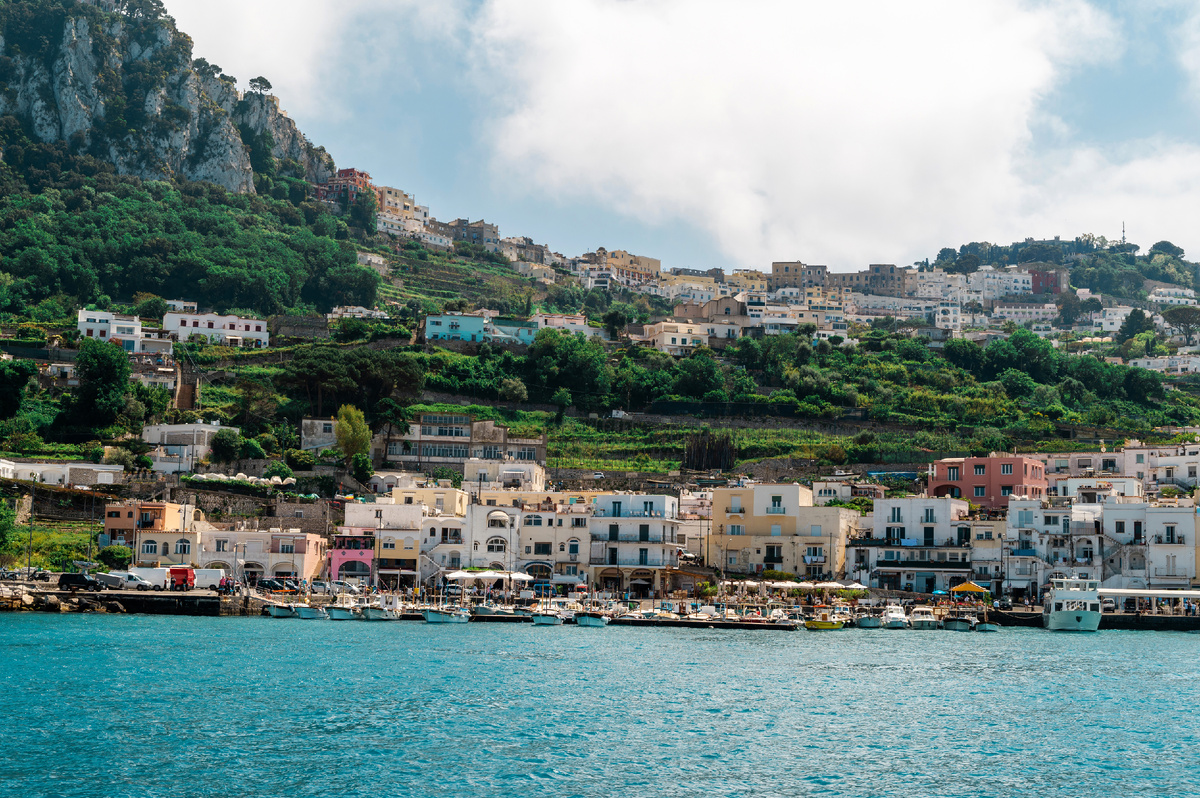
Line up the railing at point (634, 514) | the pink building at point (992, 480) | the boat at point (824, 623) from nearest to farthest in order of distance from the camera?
the boat at point (824, 623), the railing at point (634, 514), the pink building at point (992, 480)

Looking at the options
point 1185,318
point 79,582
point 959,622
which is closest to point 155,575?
point 79,582

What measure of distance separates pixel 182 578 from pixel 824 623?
103ft

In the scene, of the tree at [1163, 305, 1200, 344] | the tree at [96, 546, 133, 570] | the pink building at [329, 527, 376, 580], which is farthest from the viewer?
the tree at [1163, 305, 1200, 344]

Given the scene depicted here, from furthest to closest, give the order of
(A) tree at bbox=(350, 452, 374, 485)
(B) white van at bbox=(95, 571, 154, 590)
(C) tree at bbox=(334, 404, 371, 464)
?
(C) tree at bbox=(334, 404, 371, 464) < (A) tree at bbox=(350, 452, 374, 485) < (B) white van at bbox=(95, 571, 154, 590)

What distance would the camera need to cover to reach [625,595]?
227 ft

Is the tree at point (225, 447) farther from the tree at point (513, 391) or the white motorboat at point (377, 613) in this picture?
the white motorboat at point (377, 613)

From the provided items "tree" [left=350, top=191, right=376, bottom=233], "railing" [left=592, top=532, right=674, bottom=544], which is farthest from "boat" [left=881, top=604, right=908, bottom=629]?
"tree" [left=350, top=191, right=376, bottom=233]

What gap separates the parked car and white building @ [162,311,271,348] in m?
52.2

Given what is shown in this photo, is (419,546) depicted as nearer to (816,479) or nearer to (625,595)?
(625,595)

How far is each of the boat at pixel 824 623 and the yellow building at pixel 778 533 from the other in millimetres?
10100

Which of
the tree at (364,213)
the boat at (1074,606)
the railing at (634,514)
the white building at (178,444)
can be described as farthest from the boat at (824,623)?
the tree at (364,213)

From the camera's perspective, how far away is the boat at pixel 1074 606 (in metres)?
61.7

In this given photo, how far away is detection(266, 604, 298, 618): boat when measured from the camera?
6156 centimetres

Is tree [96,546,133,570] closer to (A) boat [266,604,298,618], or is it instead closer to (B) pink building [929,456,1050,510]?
(A) boat [266,604,298,618]
